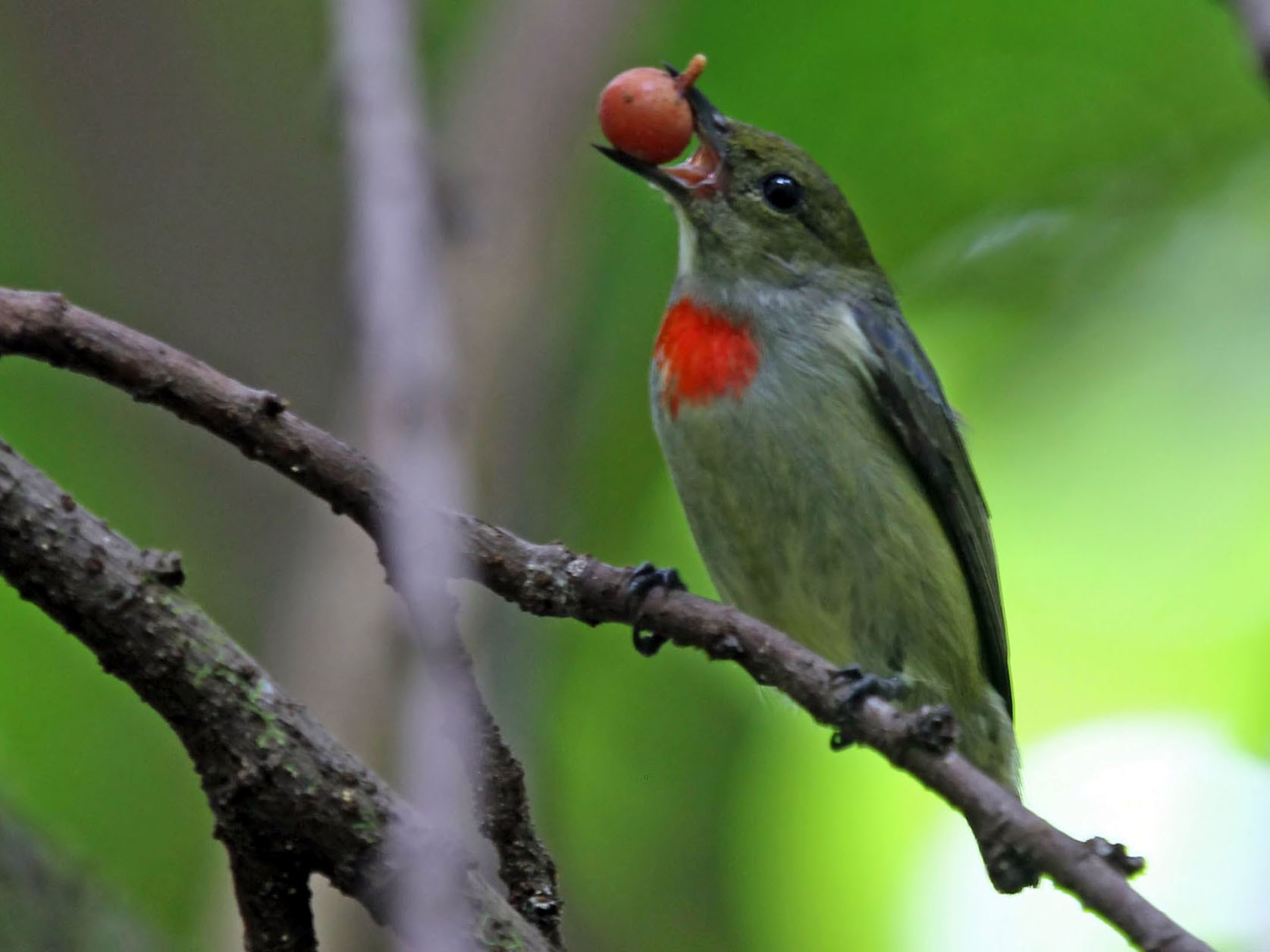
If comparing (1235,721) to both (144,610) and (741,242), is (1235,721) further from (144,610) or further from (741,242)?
(144,610)

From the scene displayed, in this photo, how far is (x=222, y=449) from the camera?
620 cm

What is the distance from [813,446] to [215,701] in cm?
218

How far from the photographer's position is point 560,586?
8.36 ft

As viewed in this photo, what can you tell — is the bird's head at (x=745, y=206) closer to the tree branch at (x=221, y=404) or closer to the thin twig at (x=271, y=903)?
the tree branch at (x=221, y=404)

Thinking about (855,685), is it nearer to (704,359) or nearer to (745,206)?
(704,359)

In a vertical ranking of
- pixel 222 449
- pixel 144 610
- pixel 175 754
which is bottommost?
pixel 144 610

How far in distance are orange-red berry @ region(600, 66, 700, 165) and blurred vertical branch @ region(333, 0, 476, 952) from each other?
1803 mm

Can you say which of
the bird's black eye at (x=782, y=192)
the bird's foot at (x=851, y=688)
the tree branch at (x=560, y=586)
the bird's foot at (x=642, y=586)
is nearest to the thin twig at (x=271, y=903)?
the tree branch at (x=560, y=586)

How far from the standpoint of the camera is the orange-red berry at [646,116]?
162 inches

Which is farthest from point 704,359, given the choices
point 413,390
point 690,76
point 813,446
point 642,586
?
point 413,390

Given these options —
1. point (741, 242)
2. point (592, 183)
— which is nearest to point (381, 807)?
point (741, 242)

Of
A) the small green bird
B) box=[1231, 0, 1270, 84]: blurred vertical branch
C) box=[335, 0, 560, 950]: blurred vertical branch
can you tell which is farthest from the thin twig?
the small green bird

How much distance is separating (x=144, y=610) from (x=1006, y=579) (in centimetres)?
527

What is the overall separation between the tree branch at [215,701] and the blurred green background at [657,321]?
11.4 feet
